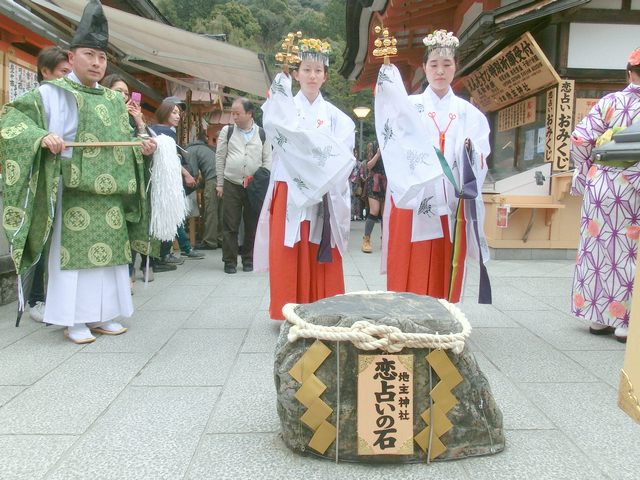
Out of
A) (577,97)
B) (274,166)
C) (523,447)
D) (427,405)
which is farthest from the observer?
(577,97)

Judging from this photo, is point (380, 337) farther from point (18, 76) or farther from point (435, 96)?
point (18, 76)

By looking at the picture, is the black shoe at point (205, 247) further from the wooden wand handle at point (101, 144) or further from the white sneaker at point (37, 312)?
the wooden wand handle at point (101, 144)

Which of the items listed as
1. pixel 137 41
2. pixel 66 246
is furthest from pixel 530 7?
pixel 66 246

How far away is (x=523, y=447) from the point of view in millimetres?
2141

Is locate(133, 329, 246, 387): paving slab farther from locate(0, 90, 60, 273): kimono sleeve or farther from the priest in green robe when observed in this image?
locate(0, 90, 60, 273): kimono sleeve

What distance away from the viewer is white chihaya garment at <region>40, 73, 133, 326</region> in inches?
134

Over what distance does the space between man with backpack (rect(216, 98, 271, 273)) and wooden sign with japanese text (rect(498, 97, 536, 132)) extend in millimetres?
3622

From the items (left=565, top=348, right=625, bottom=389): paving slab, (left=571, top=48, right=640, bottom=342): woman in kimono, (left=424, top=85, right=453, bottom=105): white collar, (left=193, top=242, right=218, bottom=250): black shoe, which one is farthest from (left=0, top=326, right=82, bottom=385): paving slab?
(left=193, top=242, right=218, bottom=250): black shoe

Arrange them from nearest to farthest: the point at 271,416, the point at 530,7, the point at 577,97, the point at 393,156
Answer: the point at 271,416 < the point at 393,156 < the point at 530,7 < the point at 577,97

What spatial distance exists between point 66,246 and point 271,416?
6.24 feet

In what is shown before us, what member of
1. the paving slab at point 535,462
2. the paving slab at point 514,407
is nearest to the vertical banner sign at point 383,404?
the paving slab at point 535,462

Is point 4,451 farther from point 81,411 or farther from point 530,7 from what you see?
point 530,7

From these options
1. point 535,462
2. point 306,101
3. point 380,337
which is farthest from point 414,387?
point 306,101

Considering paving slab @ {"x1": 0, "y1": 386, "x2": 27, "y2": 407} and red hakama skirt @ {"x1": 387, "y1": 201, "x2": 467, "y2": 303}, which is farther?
red hakama skirt @ {"x1": 387, "y1": 201, "x2": 467, "y2": 303}
